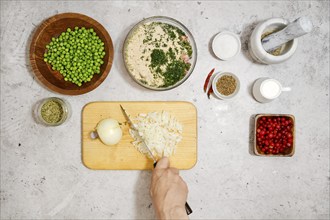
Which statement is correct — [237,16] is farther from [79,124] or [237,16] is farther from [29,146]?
[29,146]

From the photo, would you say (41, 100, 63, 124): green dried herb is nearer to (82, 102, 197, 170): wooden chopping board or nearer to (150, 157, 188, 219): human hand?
(82, 102, 197, 170): wooden chopping board

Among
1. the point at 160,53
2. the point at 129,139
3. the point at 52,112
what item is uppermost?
the point at 160,53

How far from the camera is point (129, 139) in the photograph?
175 centimetres

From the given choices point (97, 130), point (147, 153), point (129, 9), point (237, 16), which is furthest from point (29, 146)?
point (237, 16)

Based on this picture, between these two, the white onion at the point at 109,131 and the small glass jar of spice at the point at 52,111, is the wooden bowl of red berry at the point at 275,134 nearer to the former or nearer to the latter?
the white onion at the point at 109,131

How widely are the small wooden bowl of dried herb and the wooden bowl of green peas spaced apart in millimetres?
508

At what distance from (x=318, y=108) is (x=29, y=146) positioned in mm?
1469

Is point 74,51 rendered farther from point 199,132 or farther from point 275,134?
point 275,134

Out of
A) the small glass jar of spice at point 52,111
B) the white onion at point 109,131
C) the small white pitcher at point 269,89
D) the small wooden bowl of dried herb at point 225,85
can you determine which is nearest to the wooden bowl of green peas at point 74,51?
the small glass jar of spice at point 52,111

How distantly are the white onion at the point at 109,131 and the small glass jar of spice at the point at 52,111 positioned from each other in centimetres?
18

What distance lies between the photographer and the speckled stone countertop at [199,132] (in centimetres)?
177

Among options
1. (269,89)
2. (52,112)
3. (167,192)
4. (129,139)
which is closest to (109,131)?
(129,139)

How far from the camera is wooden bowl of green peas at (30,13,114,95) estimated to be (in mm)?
1659

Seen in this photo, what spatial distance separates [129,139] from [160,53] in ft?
1.47
